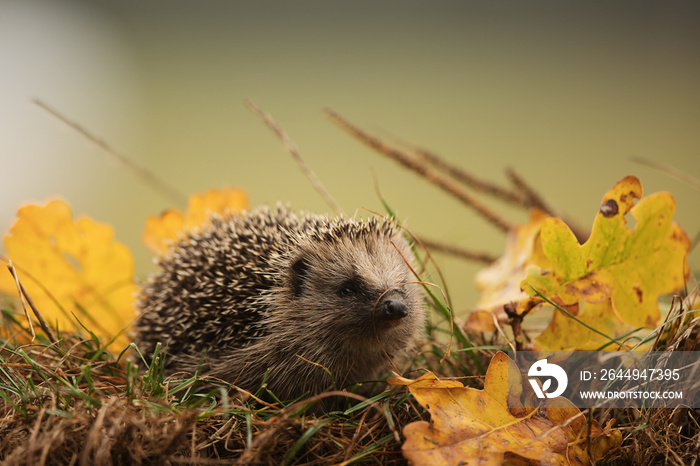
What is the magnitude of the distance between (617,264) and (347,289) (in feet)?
4.15

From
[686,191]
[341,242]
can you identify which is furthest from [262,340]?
[686,191]

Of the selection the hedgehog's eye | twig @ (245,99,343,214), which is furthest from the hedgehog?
twig @ (245,99,343,214)

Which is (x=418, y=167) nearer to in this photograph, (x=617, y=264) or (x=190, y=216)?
(x=617, y=264)

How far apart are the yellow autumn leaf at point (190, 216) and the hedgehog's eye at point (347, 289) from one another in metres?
1.26

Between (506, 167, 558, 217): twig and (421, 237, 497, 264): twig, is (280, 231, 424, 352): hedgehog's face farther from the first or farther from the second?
(506, 167, 558, 217): twig

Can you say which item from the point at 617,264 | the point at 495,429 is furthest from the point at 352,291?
the point at 617,264

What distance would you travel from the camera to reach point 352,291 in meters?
2.57

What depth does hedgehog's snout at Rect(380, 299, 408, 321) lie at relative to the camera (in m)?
2.33

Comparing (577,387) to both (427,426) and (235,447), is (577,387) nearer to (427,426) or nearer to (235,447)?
(427,426)

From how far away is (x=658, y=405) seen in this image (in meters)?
2.10

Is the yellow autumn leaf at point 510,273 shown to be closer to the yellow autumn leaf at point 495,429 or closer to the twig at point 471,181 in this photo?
the twig at point 471,181

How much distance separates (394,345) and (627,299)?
1.11 metres

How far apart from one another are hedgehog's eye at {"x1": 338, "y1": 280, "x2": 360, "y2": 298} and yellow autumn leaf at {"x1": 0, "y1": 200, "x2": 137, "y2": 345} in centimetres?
132

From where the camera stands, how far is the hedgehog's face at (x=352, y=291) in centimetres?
249
